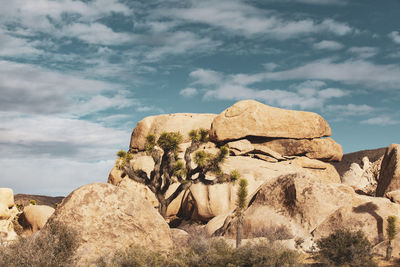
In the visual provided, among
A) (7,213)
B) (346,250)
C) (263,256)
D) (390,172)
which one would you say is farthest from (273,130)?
(263,256)

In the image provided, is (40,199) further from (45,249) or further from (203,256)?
(203,256)

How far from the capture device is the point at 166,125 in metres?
37.9

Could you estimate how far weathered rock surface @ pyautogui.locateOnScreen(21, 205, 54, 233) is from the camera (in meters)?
20.6

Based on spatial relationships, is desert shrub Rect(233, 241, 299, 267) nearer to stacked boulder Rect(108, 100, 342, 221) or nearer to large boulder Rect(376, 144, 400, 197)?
large boulder Rect(376, 144, 400, 197)

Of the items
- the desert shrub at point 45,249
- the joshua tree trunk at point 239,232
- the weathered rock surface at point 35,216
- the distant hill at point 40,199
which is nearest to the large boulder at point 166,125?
the distant hill at point 40,199

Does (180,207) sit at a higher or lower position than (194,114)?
lower

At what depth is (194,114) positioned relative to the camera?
40719 millimetres

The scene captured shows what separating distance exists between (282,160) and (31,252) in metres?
25.6

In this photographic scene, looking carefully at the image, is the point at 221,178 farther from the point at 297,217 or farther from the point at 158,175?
the point at 297,217

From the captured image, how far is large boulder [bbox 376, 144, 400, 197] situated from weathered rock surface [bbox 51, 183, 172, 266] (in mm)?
12813

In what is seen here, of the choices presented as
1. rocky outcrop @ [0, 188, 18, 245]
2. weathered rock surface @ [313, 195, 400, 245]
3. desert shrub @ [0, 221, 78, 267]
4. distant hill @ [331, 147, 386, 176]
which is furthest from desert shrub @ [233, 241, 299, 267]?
distant hill @ [331, 147, 386, 176]

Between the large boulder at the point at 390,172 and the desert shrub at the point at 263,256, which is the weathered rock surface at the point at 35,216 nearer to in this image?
the desert shrub at the point at 263,256

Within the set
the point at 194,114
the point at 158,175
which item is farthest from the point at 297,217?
the point at 194,114

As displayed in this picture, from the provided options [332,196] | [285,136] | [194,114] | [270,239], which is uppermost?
[194,114]
